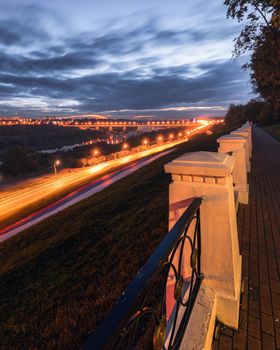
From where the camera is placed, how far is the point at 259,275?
3428 mm

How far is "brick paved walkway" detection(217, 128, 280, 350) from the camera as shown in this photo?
2455 mm

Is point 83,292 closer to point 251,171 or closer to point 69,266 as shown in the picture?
point 69,266

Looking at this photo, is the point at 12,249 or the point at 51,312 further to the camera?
the point at 12,249

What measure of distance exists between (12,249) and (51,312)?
7.29 m

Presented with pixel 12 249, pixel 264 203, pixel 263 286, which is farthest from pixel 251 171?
pixel 12 249

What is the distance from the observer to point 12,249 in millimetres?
10188

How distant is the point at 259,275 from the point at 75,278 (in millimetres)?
3598

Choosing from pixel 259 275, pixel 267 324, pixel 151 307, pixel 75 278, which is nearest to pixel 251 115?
pixel 259 275

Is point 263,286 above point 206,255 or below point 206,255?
below

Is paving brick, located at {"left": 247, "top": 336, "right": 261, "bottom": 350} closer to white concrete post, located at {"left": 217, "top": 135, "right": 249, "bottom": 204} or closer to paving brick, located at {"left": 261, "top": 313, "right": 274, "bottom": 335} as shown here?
paving brick, located at {"left": 261, "top": 313, "right": 274, "bottom": 335}

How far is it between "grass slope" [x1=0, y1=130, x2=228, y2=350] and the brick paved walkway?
1964mm

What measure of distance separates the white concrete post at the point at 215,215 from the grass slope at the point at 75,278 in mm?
2046

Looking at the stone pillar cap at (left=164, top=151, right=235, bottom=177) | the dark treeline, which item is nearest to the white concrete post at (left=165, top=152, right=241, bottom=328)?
the stone pillar cap at (left=164, top=151, right=235, bottom=177)

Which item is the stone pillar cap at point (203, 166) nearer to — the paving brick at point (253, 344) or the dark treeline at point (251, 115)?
the paving brick at point (253, 344)
